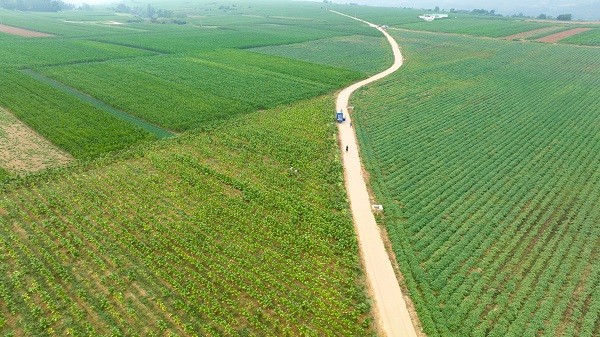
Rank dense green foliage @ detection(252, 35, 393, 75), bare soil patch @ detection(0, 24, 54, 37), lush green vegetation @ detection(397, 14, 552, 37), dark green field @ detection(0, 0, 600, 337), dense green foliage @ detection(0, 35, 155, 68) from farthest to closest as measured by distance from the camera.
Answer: lush green vegetation @ detection(397, 14, 552, 37) < bare soil patch @ detection(0, 24, 54, 37) < dense green foliage @ detection(252, 35, 393, 75) < dense green foliage @ detection(0, 35, 155, 68) < dark green field @ detection(0, 0, 600, 337)

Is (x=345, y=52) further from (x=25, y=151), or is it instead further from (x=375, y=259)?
(x=375, y=259)

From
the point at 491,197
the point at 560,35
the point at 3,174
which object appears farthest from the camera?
the point at 560,35

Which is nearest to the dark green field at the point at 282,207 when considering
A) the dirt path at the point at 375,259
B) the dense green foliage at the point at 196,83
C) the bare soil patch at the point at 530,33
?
the dense green foliage at the point at 196,83

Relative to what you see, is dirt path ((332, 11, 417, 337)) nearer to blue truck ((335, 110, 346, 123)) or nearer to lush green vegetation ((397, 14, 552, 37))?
blue truck ((335, 110, 346, 123))

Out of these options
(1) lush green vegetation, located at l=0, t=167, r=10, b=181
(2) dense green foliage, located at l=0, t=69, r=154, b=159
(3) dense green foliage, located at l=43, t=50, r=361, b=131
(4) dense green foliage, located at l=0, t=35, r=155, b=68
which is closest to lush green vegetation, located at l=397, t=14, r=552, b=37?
(3) dense green foliage, located at l=43, t=50, r=361, b=131

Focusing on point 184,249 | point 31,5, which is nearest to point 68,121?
point 184,249

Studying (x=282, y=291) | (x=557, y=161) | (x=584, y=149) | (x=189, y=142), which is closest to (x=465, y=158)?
(x=557, y=161)
